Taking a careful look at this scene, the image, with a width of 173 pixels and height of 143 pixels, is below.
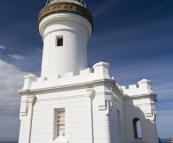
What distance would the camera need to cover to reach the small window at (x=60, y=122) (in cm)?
879

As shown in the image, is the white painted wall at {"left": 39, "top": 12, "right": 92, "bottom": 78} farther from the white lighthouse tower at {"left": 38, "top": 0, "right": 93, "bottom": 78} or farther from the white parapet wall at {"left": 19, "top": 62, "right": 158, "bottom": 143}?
the white parapet wall at {"left": 19, "top": 62, "right": 158, "bottom": 143}

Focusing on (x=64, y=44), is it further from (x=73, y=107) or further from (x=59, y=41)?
(x=73, y=107)

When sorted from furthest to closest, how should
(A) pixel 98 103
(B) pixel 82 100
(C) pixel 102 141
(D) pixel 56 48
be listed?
1. (D) pixel 56 48
2. (B) pixel 82 100
3. (A) pixel 98 103
4. (C) pixel 102 141

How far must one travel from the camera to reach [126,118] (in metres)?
11.9

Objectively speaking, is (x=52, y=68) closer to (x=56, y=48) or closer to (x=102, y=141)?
(x=56, y=48)

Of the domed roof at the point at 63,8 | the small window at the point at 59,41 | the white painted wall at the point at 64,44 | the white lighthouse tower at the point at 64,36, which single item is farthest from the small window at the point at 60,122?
the domed roof at the point at 63,8

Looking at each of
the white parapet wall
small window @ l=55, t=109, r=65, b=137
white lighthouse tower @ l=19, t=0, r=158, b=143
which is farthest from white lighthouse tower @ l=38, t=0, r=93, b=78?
small window @ l=55, t=109, r=65, b=137

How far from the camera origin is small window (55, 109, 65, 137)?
346 inches

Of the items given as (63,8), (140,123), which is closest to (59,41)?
(63,8)

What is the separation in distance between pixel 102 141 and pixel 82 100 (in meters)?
2.20

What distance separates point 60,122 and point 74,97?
157cm

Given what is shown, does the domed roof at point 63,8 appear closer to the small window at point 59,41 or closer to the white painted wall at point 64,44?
the white painted wall at point 64,44

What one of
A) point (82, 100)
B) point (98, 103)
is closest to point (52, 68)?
point (82, 100)

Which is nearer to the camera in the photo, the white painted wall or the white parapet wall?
the white parapet wall
